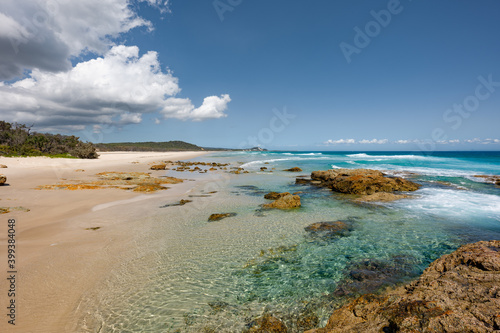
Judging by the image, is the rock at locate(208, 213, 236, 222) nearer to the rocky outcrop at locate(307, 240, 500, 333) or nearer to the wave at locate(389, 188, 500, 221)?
the rocky outcrop at locate(307, 240, 500, 333)

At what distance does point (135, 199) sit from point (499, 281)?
1583 cm

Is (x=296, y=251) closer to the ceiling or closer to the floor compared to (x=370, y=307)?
closer to the floor

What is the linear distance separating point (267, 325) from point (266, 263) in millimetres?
2439

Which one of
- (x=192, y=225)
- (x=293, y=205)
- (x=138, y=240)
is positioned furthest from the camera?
(x=293, y=205)

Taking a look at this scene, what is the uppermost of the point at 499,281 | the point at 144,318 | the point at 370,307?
the point at 499,281

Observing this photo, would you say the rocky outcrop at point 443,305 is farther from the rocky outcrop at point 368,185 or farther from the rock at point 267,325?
the rocky outcrop at point 368,185

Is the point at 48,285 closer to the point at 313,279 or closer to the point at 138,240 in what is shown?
the point at 138,240

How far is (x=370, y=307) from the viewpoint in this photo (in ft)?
12.4

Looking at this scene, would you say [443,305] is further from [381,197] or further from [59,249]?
[381,197]

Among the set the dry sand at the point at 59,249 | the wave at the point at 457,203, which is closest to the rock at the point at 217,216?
the dry sand at the point at 59,249

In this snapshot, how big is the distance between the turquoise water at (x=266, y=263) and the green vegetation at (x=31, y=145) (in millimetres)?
47919

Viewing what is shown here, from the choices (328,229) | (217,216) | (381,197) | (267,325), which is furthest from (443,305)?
(381,197)

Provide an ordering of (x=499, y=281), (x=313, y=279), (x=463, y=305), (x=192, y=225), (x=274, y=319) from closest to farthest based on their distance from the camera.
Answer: (x=463, y=305) → (x=499, y=281) → (x=274, y=319) → (x=313, y=279) → (x=192, y=225)

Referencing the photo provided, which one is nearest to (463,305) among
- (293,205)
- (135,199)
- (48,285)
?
(48,285)
